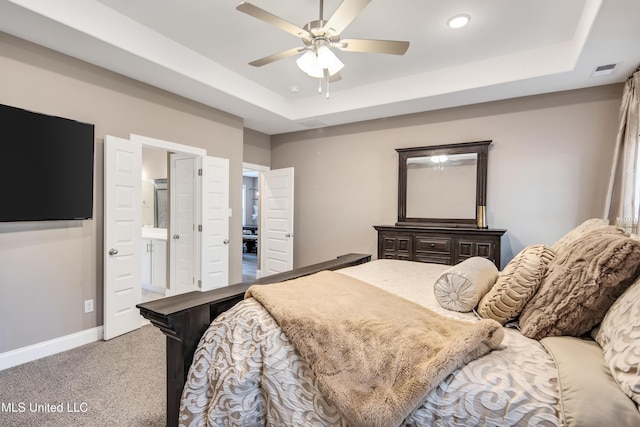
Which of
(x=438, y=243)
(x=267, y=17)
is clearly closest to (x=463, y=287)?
(x=267, y=17)

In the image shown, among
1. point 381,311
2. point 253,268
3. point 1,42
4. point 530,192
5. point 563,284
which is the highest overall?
point 1,42

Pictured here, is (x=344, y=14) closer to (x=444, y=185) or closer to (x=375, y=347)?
(x=375, y=347)

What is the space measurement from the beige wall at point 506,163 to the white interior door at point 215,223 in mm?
1662

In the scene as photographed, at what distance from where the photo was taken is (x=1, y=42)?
2.50 m

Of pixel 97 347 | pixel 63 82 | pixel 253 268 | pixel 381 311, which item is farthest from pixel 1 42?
pixel 253 268

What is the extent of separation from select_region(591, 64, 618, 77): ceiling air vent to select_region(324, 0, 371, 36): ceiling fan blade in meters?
2.72

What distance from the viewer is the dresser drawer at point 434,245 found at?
3783mm

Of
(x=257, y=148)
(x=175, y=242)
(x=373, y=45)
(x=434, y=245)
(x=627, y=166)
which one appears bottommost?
(x=175, y=242)

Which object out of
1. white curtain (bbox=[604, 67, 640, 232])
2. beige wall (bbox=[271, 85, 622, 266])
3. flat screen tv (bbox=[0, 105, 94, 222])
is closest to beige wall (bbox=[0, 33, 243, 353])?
flat screen tv (bbox=[0, 105, 94, 222])

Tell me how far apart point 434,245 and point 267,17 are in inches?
121

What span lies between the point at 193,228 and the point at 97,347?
173 centimetres

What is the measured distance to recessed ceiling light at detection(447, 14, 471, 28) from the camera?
2723 millimetres

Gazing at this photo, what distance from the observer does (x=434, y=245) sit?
152 inches

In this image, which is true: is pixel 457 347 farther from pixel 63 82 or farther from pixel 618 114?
pixel 618 114
